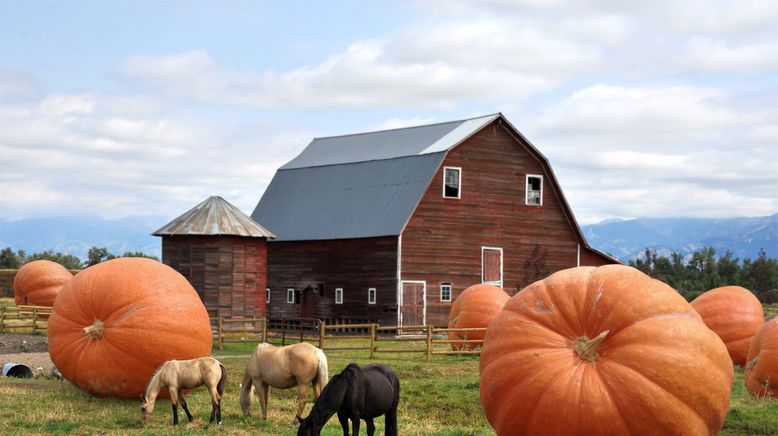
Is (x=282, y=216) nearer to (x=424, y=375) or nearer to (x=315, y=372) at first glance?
(x=424, y=375)

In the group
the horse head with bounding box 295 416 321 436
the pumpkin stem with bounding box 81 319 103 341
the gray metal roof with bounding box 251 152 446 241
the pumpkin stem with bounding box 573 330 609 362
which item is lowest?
the horse head with bounding box 295 416 321 436

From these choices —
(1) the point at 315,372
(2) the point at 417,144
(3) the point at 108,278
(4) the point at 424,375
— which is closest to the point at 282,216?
(2) the point at 417,144

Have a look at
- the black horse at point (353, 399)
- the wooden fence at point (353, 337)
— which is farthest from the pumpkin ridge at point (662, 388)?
the wooden fence at point (353, 337)

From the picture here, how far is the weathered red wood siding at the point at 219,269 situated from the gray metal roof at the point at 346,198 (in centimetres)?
560

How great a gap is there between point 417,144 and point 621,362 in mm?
33296

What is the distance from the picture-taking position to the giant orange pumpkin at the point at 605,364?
11.4m

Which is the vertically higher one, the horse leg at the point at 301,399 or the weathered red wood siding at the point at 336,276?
the weathered red wood siding at the point at 336,276

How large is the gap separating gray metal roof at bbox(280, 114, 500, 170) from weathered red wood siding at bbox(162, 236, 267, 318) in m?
9.54

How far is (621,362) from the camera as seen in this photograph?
456 inches

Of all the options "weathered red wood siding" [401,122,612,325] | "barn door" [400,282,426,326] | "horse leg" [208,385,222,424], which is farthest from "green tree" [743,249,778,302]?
"horse leg" [208,385,222,424]

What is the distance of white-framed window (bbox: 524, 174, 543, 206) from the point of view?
43.1 m

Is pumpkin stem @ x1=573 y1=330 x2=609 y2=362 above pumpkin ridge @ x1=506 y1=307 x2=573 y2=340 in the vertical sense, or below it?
below

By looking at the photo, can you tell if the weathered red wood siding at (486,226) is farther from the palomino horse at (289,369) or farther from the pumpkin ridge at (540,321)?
the pumpkin ridge at (540,321)

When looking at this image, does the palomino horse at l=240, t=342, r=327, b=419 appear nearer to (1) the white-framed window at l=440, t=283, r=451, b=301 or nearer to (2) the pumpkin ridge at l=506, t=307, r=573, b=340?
(2) the pumpkin ridge at l=506, t=307, r=573, b=340
